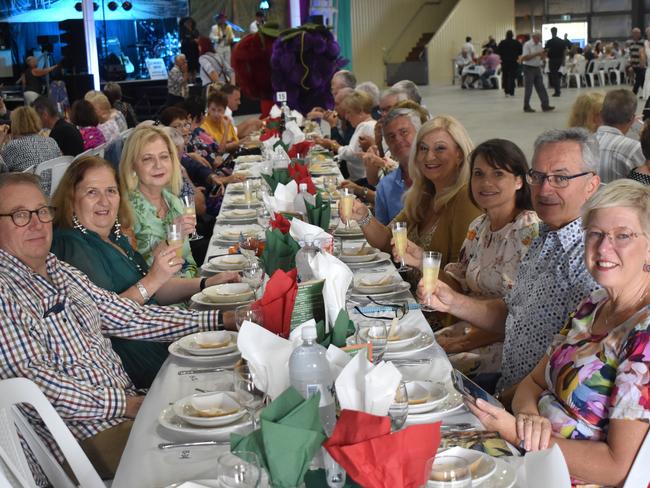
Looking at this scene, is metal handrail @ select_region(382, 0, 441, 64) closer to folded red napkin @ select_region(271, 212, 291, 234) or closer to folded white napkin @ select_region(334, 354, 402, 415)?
folded red napkin @ select_region(271, 212, 291, 234)

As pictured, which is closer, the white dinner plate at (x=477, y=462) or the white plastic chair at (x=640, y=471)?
the white dinner plate at (x=477, y=462)

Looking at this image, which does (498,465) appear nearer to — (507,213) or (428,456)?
(428,456)

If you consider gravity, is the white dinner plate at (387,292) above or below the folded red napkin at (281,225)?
below

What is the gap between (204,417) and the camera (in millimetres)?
1852

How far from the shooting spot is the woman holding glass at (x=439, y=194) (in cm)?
350

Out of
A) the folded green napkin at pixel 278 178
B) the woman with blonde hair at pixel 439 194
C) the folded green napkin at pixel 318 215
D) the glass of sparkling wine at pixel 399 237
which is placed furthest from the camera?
the folded green napkin at pixel 278 178

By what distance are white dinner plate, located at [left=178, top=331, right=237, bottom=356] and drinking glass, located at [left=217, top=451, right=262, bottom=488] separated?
1017 millimetres

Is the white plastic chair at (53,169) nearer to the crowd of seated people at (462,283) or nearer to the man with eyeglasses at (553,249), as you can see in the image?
the crowd of seated people at (462,283)

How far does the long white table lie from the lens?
1.65 m

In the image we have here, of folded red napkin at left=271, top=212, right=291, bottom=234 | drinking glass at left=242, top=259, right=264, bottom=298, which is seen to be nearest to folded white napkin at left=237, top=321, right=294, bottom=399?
drinking glass at left=242, top=259, right=264, bottom=298

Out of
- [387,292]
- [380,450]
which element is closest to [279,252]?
[387,292]

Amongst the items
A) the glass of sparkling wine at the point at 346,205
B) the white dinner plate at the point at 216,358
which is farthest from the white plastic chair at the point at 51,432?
the glass of sparkling wine at the point at 346,205

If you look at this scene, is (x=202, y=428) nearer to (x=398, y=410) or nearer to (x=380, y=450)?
(x=398, y=410)

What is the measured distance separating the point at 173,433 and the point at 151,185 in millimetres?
2143
